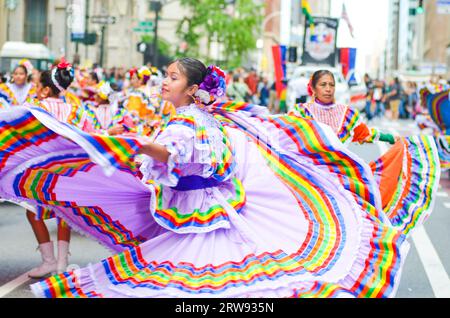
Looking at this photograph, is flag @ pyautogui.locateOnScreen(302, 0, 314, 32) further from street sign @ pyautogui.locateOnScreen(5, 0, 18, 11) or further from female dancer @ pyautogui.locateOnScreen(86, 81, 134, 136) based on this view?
female dancer @ pyautogui.locateOnScreen(86, 81, 134, 136)

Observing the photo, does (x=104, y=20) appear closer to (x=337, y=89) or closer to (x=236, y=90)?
(x=236, y=90)

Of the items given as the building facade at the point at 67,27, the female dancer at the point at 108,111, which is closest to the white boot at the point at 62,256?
the female dancer at the point at 108,111

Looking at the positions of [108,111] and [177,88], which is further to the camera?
[108,111]

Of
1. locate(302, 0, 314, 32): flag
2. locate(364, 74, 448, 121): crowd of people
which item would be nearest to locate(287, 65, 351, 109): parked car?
locate(364, 74, 448, 121): crowd of people

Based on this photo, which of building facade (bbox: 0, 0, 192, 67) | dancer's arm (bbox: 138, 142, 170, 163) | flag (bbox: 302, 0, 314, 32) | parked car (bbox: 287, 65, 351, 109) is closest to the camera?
dancer's arm (bbox: 138, 142, 170, 163)

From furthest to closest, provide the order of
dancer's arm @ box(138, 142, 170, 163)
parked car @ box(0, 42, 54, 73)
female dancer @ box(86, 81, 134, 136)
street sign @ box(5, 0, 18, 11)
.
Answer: street sign @ box(5, 0, 18, 11)
parked car @ box(0, 42, 54, 73)
female dancer @ box(86, 81, 134, 136)
dancer's arm @ box(138, 142, 170, 163)

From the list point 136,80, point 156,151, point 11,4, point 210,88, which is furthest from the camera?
point 11,4

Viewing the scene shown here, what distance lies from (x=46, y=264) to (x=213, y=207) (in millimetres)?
2322

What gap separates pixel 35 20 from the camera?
50125 millimetres

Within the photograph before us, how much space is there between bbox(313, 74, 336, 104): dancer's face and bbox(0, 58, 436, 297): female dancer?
2042mm

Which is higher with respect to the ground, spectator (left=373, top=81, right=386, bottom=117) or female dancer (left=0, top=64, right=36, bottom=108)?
female dancer (left=0, top=64, right=36, bottom=108)

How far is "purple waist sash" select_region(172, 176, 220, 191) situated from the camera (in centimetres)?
619

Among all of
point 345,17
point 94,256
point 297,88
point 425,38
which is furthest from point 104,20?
point 425,38
